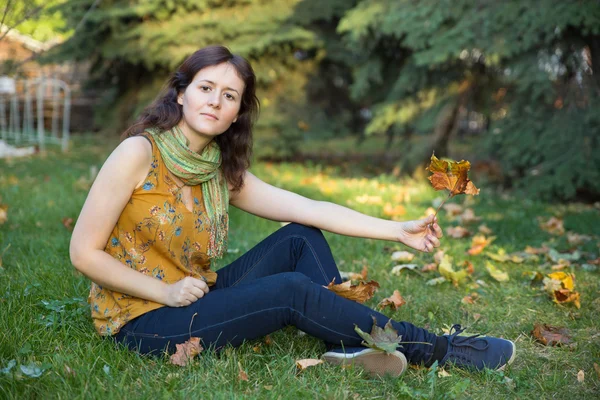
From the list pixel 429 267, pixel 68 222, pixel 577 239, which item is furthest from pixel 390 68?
pixel 68 222

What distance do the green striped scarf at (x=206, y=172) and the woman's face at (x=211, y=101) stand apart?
7 centimetres

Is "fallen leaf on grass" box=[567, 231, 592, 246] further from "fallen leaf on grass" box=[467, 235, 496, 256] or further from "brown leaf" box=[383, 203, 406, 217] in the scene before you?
"brown leaf" box=[383, 203, 406, 217]

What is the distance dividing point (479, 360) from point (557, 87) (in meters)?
4.29

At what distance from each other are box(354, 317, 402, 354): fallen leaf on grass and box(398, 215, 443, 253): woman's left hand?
0.40m

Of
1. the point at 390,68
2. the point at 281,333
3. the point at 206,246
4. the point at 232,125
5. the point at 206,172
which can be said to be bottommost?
the point at 281,333

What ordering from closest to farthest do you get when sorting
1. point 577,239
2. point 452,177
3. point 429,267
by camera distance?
1. point 452,177
2. point 429,267
3. point 577,239

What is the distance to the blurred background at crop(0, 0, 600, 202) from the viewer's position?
5.47 metres

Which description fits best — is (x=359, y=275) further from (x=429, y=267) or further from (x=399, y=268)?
(x=429, y=267)

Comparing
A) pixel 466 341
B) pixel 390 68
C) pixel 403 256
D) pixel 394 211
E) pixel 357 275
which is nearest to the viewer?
pixel 466 341

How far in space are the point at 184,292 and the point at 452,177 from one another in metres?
0.98

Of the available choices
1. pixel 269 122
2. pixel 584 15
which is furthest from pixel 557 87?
pixel 269 122

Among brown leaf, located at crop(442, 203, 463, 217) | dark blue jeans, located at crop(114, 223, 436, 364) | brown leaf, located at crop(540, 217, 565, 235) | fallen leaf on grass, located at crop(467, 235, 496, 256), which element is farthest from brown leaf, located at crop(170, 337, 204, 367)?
brown leaf, located at crop(442, 203, 463, 217)

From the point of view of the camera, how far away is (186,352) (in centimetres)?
210

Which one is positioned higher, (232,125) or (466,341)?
(232,125)
